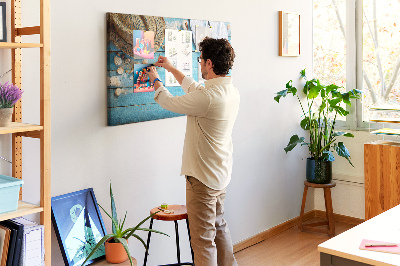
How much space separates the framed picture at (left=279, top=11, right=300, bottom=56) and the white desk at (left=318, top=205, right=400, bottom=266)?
8.76 feet

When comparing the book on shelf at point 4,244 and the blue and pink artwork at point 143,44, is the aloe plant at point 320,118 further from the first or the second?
the book on shelf at point 4,244

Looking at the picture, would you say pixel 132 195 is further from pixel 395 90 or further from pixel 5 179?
pixel 395 90

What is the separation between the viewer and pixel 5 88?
2467mm

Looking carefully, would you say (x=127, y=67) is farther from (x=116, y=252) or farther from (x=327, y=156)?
(x=327, y=156)

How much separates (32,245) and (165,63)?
156 cm

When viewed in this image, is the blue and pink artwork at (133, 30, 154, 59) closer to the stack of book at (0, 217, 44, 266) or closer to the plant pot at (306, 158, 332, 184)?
the stack of book at (0, 217, 44, 266)

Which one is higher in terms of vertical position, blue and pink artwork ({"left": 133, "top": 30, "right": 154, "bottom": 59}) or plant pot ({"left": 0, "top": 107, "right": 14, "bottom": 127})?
blue and pink artwork ({"left": 133, "top": 30, "right": 154, "bottom": 59})

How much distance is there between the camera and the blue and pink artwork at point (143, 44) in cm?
343

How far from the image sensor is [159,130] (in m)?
3.73

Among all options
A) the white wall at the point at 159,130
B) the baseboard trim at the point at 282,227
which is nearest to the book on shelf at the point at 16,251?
the white wall at the point at 159,130

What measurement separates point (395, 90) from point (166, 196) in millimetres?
2707

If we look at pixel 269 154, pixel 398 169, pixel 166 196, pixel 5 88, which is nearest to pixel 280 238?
pixel 269 154

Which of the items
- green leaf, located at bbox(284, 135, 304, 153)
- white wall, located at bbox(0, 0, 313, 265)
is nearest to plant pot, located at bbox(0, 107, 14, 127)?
white wall, located at bbox(0, 0, 313, 265)

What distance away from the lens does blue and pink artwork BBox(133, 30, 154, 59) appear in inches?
135
